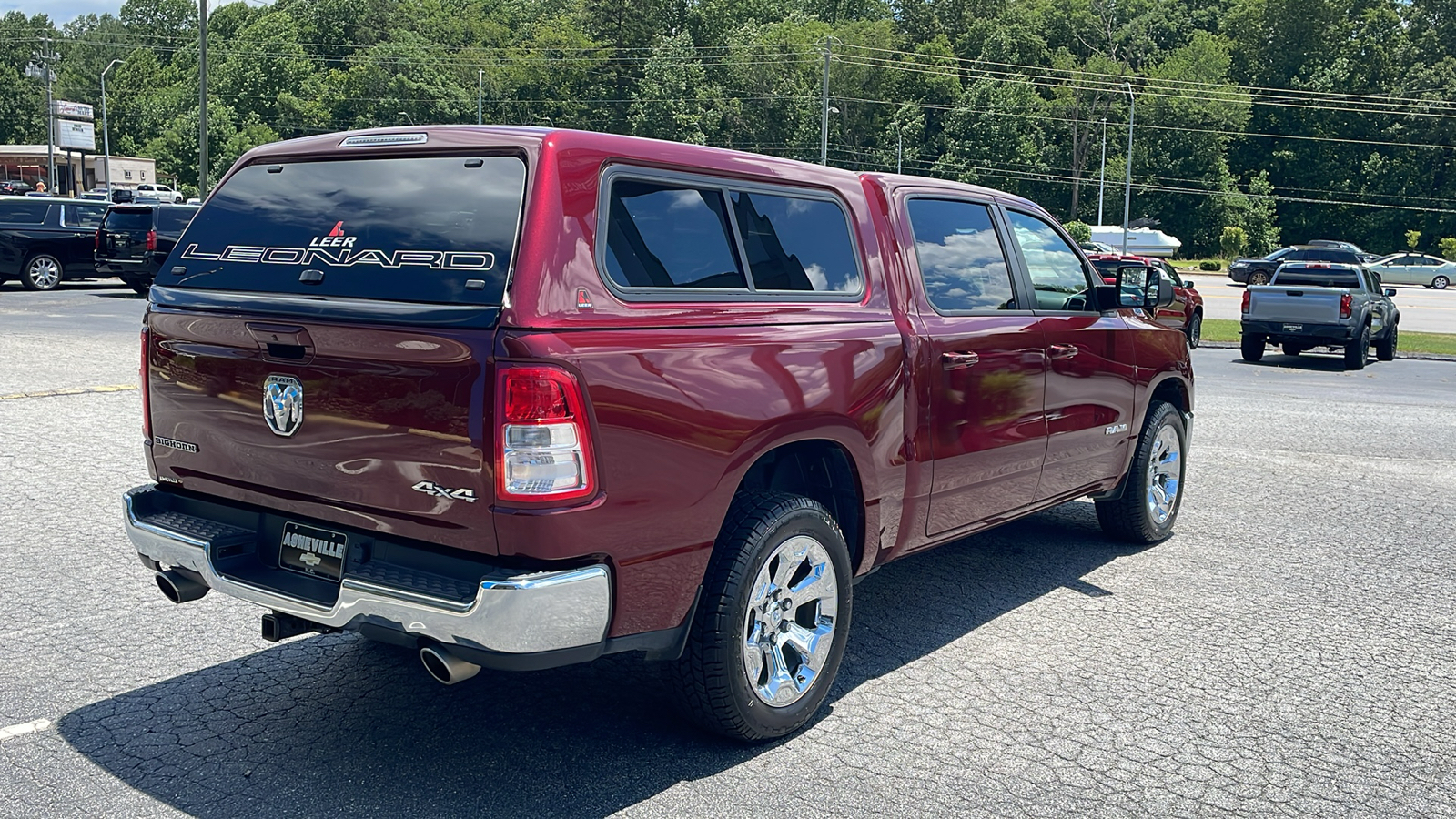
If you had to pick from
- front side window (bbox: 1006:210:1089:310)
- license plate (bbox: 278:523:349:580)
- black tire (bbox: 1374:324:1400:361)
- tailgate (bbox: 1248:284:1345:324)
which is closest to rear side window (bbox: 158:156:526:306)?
license plate (bbox: 278:523:349:580)

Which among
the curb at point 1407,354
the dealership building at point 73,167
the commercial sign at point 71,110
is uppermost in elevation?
the commercial sign at point 71,110

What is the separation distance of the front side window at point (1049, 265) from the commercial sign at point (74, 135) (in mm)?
88056

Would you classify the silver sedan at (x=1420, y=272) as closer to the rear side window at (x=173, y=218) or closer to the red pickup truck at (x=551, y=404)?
the rear side window at (x=173, y=218)

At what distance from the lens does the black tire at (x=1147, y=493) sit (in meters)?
6.89

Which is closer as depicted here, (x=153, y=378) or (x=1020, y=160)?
(x=153, y=378)

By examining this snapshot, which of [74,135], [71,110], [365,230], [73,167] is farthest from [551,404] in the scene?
[73,167]

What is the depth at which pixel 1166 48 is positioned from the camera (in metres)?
114

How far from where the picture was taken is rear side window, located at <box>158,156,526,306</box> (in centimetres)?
362

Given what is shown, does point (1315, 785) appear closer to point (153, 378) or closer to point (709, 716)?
point (709, 716)

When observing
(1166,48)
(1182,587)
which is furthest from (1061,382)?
(1166,48)

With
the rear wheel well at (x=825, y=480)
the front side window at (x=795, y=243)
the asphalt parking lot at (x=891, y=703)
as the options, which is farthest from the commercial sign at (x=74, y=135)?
the rear wheel well at (x=825, y=480)

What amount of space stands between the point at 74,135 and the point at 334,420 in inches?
3598

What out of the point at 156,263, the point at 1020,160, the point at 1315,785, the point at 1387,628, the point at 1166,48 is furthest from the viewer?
the point at 1166,48

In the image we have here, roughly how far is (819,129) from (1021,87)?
1580 cm
